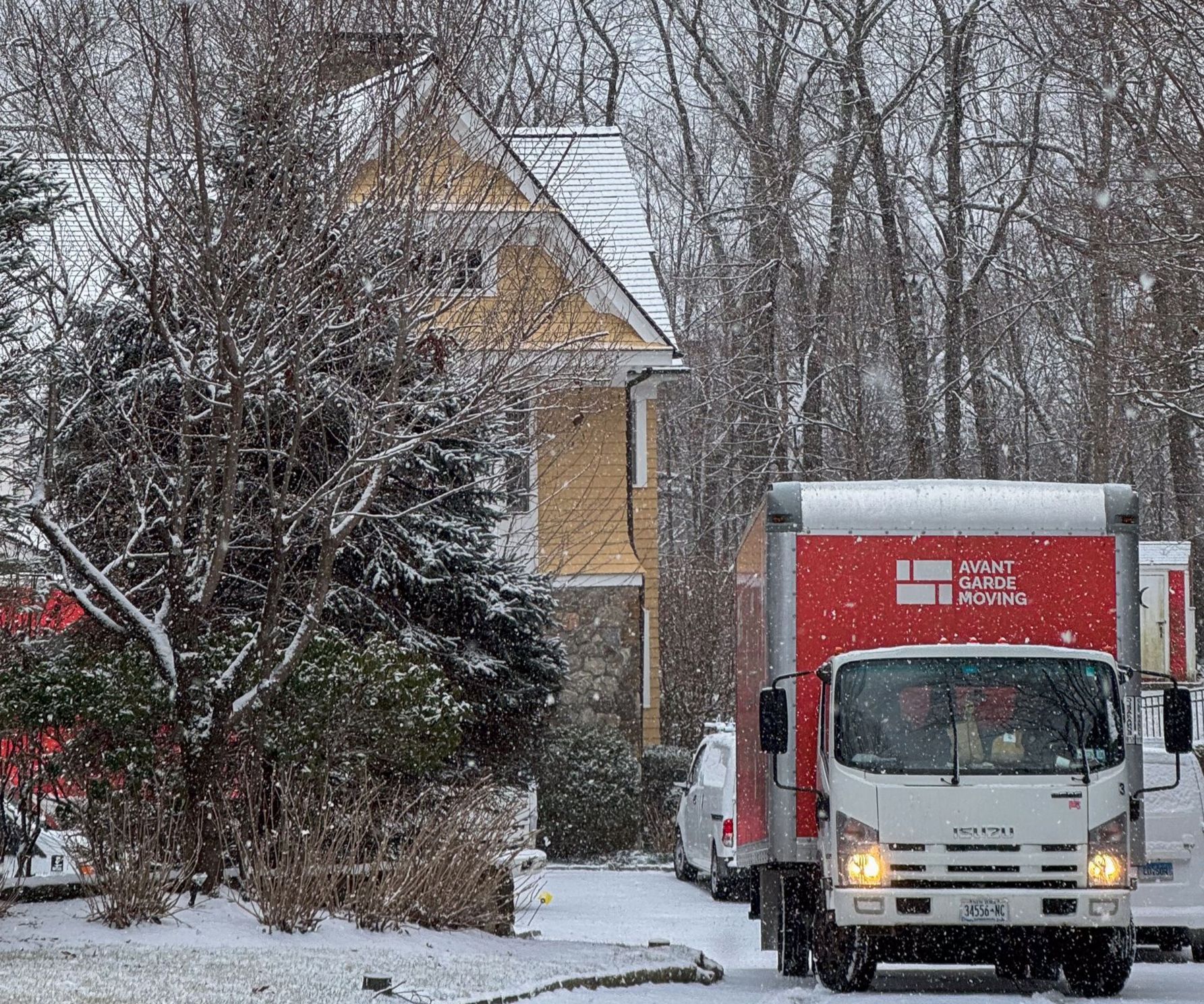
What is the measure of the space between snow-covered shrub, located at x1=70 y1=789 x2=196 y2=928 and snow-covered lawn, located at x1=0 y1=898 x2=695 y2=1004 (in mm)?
134

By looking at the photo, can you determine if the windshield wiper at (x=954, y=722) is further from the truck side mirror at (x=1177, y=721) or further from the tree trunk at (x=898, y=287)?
the tree trunk at (x=898, y=287)

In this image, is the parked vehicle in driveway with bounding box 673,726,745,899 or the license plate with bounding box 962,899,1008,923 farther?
the parked vehicle in driveway with bounding box 673,726,745,899

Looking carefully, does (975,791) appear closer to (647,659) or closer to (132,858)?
(132,858)

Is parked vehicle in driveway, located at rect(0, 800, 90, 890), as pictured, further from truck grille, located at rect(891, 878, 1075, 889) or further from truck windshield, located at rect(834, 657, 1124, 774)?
truck grille, located at rect(891, 878, 1075, 889)

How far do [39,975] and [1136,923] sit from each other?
8288 mm

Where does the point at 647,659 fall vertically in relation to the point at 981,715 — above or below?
below

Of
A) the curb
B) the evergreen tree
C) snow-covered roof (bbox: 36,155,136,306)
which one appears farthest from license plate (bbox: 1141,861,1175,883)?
snow-covered roof (bbox: 36,155,136,306)

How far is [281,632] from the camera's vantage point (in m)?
15.2

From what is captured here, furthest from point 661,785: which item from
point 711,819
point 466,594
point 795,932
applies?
point 795,932

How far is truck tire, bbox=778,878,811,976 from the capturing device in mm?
12844

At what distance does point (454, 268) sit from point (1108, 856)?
19.8 ft

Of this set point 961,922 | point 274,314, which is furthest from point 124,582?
point 961,922

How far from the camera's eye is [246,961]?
10.2 m

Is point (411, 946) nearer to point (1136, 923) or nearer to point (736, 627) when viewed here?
point (736, 627)
